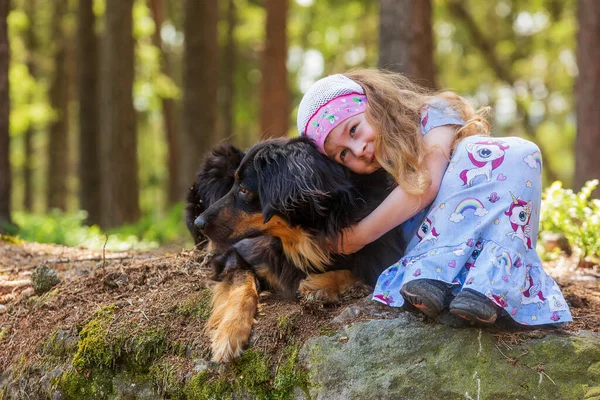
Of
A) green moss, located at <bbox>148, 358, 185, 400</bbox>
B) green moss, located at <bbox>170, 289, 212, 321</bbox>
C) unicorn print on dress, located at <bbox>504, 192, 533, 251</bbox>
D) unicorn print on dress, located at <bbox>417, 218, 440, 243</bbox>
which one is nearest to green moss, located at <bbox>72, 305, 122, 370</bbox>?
green moss, located at <bbox>148, 358, 185, 400</bbox>

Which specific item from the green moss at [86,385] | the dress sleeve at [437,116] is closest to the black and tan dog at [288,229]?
the dress sleeve at [437,116]

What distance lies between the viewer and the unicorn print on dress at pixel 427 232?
324 cm

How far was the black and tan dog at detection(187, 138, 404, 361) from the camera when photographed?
3.27 m

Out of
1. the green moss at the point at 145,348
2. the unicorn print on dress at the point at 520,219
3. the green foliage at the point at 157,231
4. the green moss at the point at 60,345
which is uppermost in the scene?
the unicorn print on dress at the point at 520,219

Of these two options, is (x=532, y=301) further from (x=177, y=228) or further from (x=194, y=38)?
(x=194, y=38)

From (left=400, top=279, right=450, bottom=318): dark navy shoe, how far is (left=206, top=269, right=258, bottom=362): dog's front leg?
85cm

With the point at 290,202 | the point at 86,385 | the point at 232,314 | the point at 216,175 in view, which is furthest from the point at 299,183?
the point at 86,385

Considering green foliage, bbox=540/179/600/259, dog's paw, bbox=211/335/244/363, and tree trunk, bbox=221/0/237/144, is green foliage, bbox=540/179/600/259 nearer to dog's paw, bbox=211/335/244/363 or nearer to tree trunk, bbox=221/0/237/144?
dog's paw, bbox=211/335/244/363

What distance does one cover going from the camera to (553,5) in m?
16.9

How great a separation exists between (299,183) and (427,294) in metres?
0.88

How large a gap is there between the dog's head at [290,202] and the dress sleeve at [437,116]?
0.55 meters

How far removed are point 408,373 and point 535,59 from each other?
735 inches

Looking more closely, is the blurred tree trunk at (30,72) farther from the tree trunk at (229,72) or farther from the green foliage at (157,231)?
the green foliage at (157,231)

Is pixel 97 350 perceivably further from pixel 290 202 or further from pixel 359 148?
pixel 359 148
